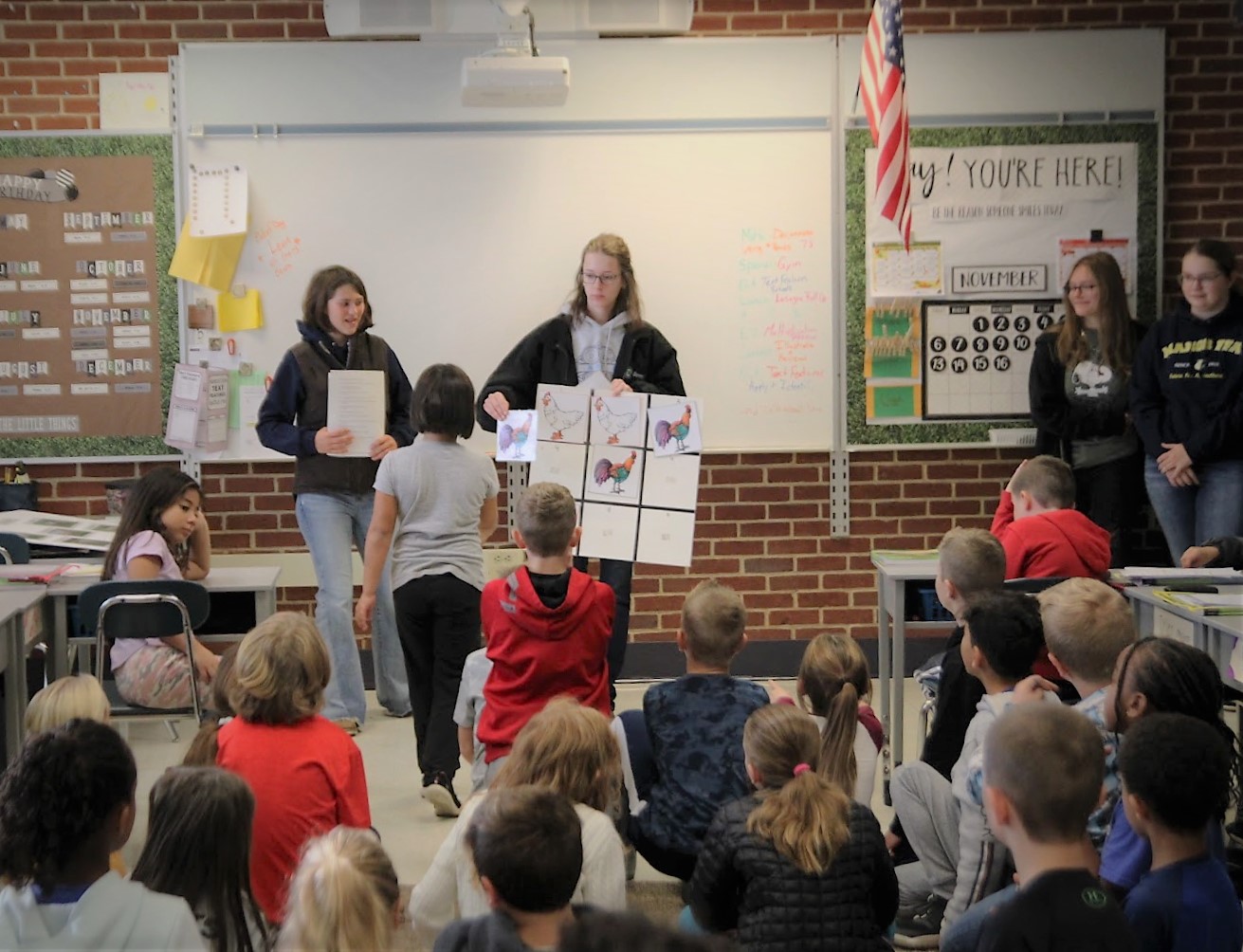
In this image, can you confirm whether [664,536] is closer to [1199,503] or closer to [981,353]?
[981,353]

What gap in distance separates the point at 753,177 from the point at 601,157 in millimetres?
672

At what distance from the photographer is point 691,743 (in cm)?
331

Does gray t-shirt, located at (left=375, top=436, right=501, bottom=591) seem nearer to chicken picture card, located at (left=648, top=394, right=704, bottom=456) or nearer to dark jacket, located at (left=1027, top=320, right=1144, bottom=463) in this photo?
chicken picture card, located at (left=648, top=394, right=704, bottom=456)

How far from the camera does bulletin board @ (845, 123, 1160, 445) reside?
6477 millimetres

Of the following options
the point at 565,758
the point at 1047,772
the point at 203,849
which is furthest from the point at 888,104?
the point at 203,849

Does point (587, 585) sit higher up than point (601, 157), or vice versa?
point (601, 157)

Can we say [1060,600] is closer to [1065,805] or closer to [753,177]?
[1065,805]

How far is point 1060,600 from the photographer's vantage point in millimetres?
3230

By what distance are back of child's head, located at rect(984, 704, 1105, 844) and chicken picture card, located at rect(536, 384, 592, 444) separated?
286cm

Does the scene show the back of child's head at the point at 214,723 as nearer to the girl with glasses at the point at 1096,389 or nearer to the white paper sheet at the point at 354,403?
the white paper sheet at the point at 354,403

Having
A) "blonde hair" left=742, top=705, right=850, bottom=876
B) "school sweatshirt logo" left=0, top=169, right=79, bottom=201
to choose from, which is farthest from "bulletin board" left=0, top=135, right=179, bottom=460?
"blonde hair" left=742, top=705, right=850, bottom=876

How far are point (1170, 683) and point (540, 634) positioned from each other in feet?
5.06

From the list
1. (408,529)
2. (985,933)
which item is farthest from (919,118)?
(985,933)

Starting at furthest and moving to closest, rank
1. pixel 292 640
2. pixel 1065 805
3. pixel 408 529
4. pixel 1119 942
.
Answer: pixel 408 529, pixel 292 640, pixel 1065 805, pixel 1119 942
